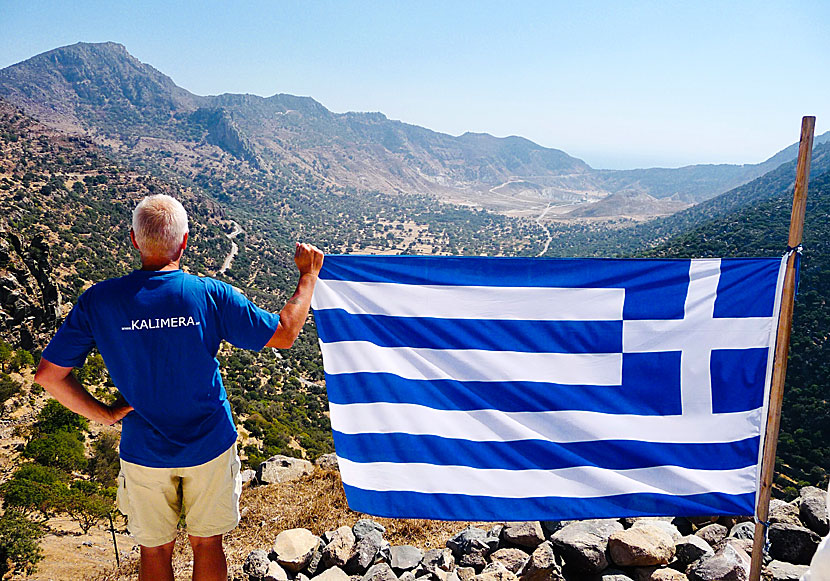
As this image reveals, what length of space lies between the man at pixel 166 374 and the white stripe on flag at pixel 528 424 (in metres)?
1.04

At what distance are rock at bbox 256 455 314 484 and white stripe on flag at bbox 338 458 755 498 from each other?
576 cm

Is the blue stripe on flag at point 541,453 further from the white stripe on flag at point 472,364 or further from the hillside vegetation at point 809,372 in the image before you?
the hillside vegetation at point 809,372

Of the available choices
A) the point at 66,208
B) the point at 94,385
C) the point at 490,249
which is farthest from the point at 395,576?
the point at 490,249

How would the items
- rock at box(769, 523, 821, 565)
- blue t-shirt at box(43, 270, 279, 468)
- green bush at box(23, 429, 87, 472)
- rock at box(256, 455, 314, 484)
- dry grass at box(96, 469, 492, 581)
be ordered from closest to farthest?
blue t-shirt at box(43, 270, 279, 468), rock at box(769, 523, 821, 565), dry grass at box(96, 469, 492, 581), rock at box(256, 455, 314, 484), green bush at box(23, 429, 87, 472)

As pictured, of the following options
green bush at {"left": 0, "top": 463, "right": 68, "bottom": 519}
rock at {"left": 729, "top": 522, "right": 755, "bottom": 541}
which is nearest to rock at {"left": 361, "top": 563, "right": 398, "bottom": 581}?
rock at {"left": 729, "top": 522, "right": 755, "bottom": 541}

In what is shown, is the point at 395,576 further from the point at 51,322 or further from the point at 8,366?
the point at 51,322

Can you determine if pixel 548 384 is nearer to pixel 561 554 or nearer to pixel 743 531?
pixel 561 554

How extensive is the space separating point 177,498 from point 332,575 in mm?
2369

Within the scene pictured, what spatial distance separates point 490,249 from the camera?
14975cm

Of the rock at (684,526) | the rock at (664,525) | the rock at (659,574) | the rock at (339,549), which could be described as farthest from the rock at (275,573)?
the rock at (684,526)

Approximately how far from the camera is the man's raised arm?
104 inches

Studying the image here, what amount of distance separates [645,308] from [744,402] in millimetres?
909

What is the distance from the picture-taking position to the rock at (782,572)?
164 inches

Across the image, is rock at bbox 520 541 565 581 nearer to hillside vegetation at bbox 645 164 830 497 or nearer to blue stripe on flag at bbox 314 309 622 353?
blue stripe on flag at bbox 314 309 622 353
